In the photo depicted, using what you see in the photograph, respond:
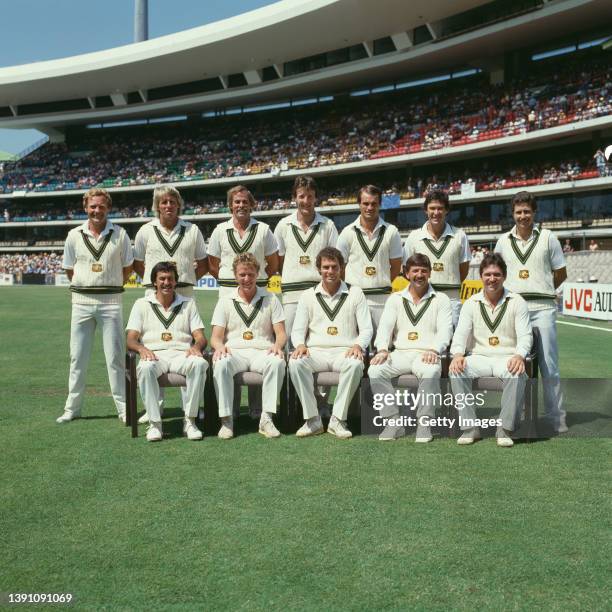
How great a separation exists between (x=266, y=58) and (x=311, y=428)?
4124 centimetres

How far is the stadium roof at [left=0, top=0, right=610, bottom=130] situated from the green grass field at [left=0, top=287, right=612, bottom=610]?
29976 mm

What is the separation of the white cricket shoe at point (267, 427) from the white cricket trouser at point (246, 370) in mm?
72

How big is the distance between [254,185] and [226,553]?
4539 cm

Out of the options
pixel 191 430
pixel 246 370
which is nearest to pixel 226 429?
pixel 191 430

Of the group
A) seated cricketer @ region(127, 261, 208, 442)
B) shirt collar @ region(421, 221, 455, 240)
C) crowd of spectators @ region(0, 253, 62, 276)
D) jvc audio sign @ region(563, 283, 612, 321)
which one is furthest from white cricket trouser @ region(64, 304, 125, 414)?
crowd of spectators @ region(0, 253, 62, 276)

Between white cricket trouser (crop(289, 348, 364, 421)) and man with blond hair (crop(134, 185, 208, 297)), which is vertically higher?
man with blond hair (crop(134, 185, 208, 297))

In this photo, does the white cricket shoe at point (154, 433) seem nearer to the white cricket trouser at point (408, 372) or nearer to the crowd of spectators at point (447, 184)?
the white cricket trouser at point (408, 372)

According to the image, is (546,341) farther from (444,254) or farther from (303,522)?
(303,522)

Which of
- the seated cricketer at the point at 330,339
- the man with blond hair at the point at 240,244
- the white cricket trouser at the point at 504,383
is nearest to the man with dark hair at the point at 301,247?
the man with blond hair at the point at 240,244

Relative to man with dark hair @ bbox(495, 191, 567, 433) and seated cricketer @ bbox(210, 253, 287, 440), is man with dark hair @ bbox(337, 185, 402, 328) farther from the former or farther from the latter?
man with dark hair @ bbox(495, 191, 567, 433)

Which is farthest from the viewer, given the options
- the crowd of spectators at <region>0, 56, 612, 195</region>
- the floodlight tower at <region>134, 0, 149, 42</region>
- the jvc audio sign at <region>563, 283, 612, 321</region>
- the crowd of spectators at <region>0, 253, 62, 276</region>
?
the floodlight tower at <region>134, 0, 149, 42</region>

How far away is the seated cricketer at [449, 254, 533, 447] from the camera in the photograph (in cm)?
557

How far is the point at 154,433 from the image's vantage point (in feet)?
18.9

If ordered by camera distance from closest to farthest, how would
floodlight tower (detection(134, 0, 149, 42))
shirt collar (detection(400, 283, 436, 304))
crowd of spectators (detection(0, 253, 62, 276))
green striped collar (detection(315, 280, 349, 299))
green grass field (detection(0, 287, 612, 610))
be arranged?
green grass field (detection(0, 287, 612, 610))
shirt collar (detection(400, 283, 436, 304))
green striped collar (detection(315, 280, 349, 299))
crowd of spectators (detection(0, 253, 62, 276))
floodlight tower (detection(134, 0, 149, 42))
